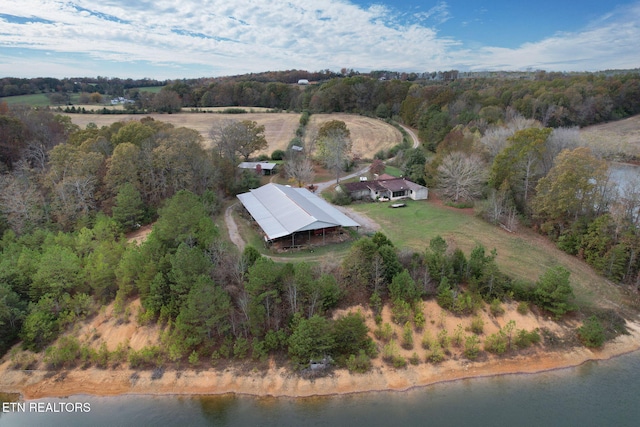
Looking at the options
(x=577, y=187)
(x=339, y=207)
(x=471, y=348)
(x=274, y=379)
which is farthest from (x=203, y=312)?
(x=577, y=187)

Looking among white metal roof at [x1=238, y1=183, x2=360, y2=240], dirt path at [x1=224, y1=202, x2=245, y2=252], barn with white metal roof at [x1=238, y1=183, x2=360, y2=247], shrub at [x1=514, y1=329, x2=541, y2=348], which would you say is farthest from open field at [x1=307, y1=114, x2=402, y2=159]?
shrub at [x1=514, y1=329, x2=541, y2=348]

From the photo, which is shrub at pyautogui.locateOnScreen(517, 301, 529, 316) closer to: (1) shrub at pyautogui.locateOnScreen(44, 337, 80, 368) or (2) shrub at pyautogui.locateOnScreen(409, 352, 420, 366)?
(2) shrub at pyautogui.locateOnScreen(409, 352, 420, 366)

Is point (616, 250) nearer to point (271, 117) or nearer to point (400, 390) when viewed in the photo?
point (400, 390)

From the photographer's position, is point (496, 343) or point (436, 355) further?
point (496, 343)

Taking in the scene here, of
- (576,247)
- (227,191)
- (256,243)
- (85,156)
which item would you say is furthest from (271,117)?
(576,247)

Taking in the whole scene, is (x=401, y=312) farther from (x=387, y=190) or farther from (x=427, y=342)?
(x=387, y=190)

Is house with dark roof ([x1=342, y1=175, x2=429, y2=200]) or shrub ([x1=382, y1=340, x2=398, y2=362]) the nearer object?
shrub ([x1=382, y1=340, x2=398, y2=362])
